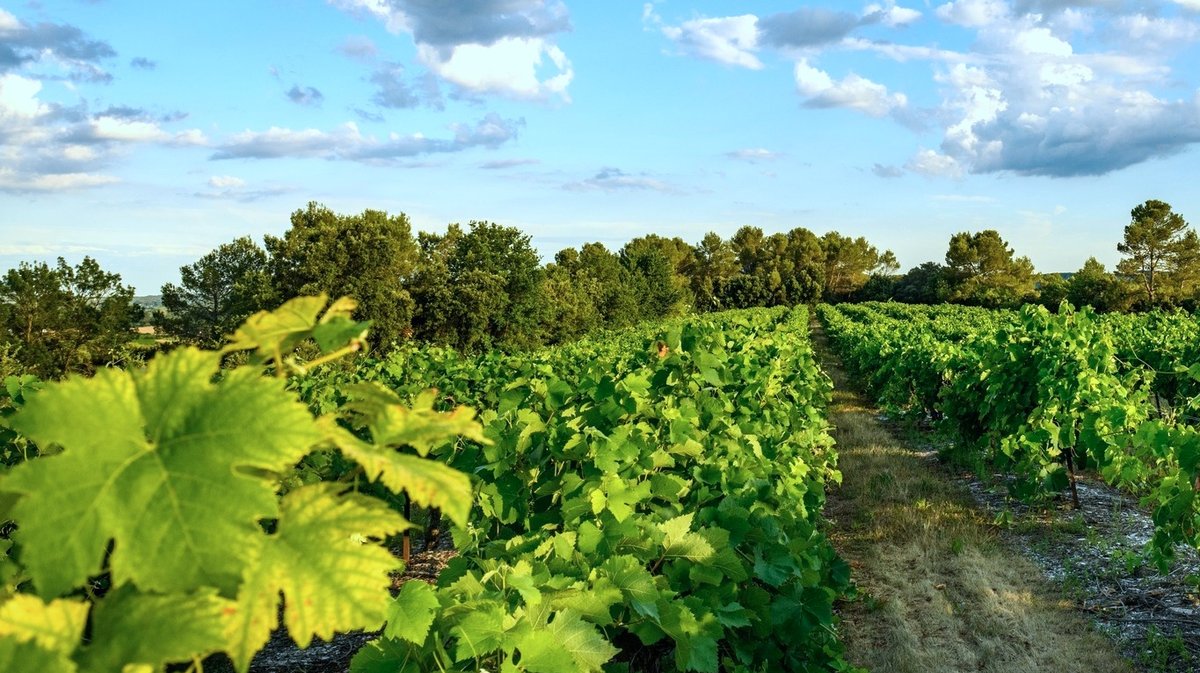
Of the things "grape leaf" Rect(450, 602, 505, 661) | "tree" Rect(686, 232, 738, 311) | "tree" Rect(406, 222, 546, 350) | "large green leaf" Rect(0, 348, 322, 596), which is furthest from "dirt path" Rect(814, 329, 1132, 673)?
"tree" Rect(686, 232, 738, 311)

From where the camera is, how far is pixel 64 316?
160ft

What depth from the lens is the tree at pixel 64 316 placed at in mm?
44719

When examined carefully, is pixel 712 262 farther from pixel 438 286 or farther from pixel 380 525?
pixel 380 525

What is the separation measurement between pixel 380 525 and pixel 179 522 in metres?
0.19

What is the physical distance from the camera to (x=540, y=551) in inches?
98.8

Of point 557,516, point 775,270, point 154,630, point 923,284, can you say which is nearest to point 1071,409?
point 557,516

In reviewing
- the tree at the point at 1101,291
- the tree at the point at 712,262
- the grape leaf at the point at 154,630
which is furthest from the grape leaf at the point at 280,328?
→ the tree at the point at 712,262

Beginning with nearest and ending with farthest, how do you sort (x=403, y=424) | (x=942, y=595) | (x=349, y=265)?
1. (x=403, y=424)
2. (x=942, y=595)
3. (x=349, y=265)

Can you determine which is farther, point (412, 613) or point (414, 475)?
point (412, 613)

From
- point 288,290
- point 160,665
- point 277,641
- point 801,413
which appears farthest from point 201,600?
point 288,290

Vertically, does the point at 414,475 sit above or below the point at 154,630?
above

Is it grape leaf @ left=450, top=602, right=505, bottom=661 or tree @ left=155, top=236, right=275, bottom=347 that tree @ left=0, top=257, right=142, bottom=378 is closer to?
tree @ left=155, top=236, right=275, bottom=347

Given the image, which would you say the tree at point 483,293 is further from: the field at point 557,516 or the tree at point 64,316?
the field at point 557,516

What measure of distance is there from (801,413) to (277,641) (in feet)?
17.2
